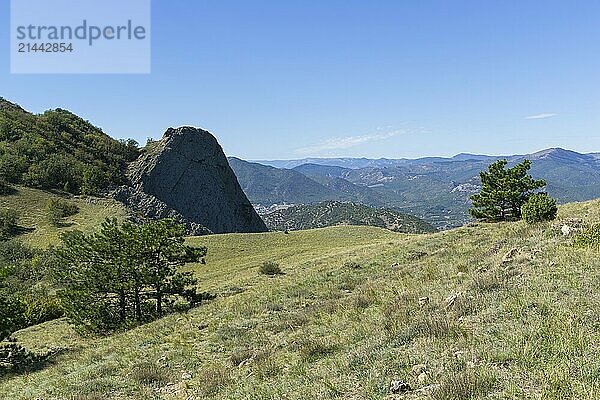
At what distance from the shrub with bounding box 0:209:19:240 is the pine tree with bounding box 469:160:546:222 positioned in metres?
55.4

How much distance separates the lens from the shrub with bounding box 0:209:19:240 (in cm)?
5465

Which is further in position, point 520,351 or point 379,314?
point 379,314

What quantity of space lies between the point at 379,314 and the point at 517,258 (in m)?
5.71

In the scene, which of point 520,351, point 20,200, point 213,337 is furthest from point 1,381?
point 20,200

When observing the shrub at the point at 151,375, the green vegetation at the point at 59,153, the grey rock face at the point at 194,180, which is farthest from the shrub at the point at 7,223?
the shrub at the point at 151,375

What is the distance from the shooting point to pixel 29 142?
8325cm

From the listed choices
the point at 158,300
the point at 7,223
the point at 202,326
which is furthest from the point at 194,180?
the point at 202,326

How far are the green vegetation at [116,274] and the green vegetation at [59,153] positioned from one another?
58259 millimetres

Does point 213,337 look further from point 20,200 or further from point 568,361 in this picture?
point 20,200

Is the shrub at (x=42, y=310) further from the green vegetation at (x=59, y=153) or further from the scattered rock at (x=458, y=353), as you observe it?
the green vegetation at (x=59, y=153)

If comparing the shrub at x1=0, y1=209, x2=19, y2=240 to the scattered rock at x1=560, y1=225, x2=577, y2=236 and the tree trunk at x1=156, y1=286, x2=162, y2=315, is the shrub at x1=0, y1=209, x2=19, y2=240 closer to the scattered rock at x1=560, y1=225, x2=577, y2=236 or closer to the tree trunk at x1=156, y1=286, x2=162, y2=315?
the tree trunk at x1=156, y1=286, x2=162, y2=315

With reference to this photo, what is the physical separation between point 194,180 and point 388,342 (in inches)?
3679

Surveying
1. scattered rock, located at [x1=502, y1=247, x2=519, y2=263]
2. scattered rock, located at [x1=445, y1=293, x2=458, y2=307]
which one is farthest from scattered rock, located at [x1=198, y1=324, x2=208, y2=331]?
scattered rock, located at [x1=502, y1=247, x2=519, y2=263]

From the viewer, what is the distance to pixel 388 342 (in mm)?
9047
